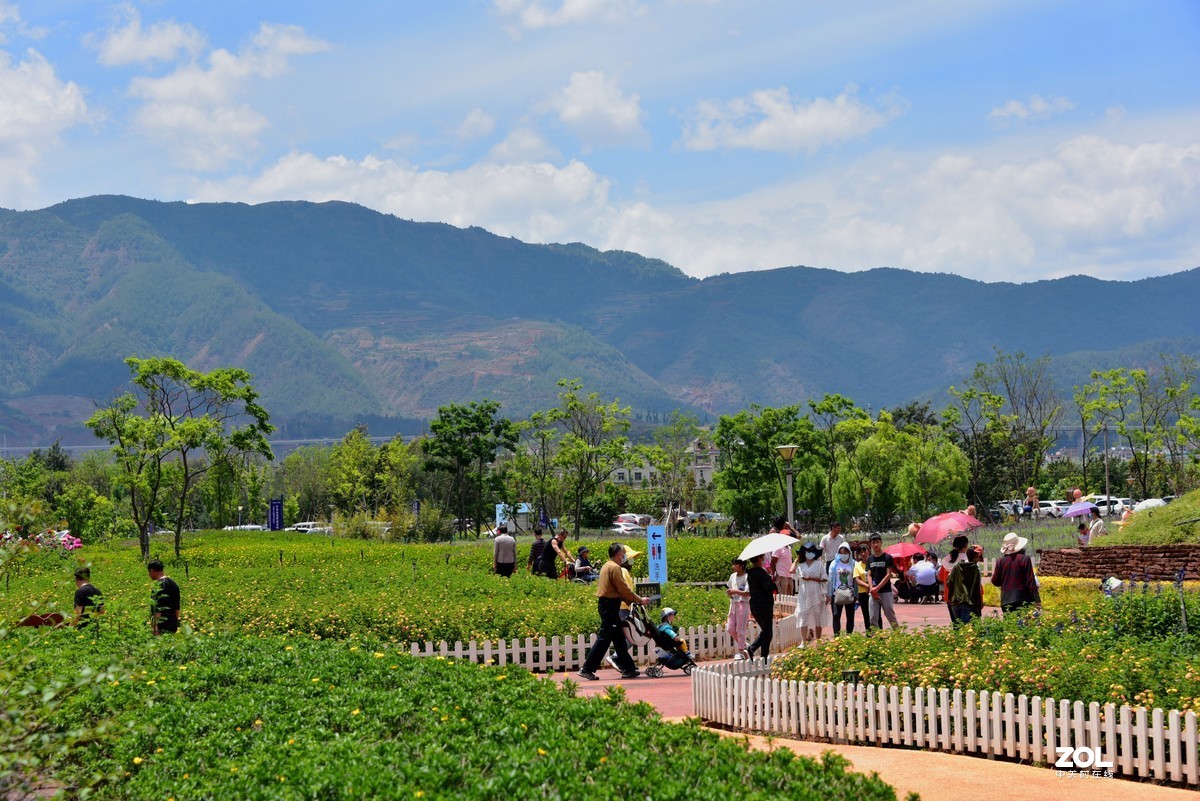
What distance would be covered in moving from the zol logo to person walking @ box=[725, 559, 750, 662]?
21.5 feet

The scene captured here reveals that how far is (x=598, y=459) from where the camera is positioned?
6034 cm

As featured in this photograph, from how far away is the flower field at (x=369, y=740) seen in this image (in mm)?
6242

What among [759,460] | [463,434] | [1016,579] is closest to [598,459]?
[759,460]

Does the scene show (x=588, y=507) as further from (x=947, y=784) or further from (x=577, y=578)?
(x=947, y=784)

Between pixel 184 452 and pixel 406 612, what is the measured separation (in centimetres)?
2483

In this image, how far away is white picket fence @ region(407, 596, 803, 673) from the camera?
46.5 feet

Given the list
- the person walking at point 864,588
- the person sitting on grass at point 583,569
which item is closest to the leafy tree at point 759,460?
the person sitting on grass at point 583,569

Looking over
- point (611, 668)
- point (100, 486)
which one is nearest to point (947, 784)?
point (611, 668)

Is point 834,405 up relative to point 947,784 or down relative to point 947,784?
up

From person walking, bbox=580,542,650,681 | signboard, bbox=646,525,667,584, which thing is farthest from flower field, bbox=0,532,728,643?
signboard, bbox=646,525,667,584

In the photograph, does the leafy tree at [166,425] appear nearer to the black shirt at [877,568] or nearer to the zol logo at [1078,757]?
the black shirt at [877,568]

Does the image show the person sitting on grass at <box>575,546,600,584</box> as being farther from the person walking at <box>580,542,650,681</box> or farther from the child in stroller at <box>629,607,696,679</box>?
the person walking at <box>580,542,650,681</box>

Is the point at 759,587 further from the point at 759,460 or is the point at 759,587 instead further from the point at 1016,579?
the point at 759,460

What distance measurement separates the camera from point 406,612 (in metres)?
15.1
